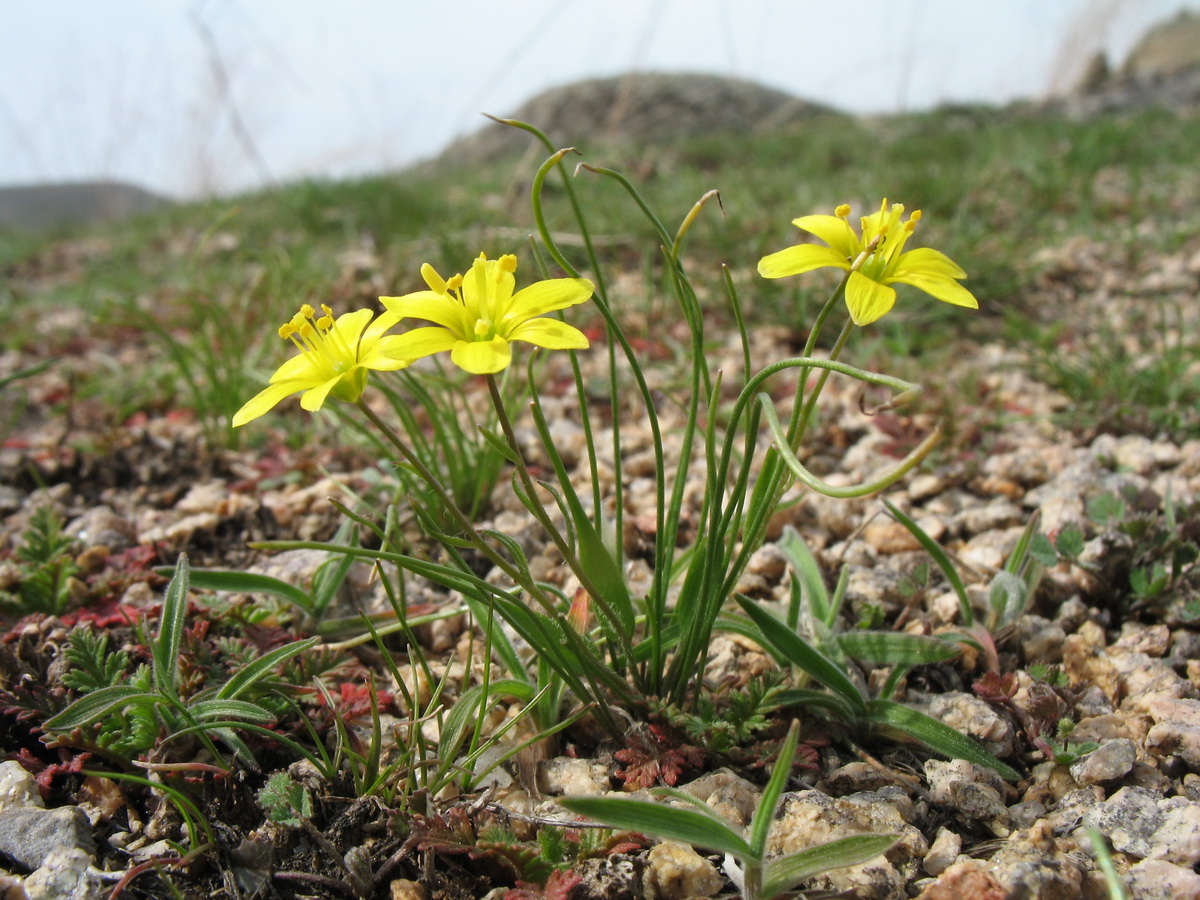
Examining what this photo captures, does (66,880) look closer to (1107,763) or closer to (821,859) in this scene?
(821,859)

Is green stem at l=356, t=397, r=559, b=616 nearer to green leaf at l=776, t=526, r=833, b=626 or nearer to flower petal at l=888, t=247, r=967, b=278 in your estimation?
green leaf at l=776, t=526, r=833, b=626

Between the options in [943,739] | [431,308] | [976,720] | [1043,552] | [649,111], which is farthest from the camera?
[649,111]

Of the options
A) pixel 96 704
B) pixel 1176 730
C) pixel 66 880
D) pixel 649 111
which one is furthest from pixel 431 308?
pixel 649 111

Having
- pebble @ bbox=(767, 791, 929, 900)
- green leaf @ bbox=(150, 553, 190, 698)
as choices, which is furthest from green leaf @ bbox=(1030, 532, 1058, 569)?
green leaf @ bbox=(150, 553, 190, 698)

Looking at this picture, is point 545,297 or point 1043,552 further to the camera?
point 1043,552

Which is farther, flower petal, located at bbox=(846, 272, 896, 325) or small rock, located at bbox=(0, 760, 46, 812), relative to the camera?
small rock, located at bbox=(0, 760, 46, 812)
